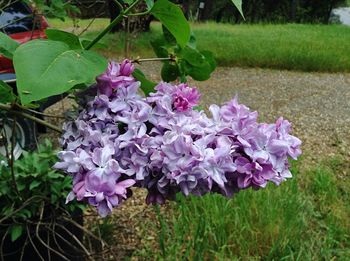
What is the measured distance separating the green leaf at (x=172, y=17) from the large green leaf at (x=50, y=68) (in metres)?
0.10

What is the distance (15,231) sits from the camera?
195 centimetres

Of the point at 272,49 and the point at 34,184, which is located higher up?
the point at 34,184

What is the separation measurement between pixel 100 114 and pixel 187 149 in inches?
5.3

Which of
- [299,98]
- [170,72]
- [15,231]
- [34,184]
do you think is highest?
[170,72]

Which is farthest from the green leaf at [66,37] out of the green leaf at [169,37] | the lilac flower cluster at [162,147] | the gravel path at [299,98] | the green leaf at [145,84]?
the gravel path at [299,98]

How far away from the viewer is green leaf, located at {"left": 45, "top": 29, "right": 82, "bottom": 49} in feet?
2.26

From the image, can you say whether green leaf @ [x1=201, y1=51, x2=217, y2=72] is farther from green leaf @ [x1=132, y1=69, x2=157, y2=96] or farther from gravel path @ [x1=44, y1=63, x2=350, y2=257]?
gravel path @ [x1=44, y1=63, x2=350, y2=257]

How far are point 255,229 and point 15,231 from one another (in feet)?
3.27

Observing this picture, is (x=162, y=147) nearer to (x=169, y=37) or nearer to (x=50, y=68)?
(x=50, y=68)

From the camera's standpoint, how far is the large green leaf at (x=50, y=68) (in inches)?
21.2

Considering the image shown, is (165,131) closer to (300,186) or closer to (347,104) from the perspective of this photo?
(300,186)

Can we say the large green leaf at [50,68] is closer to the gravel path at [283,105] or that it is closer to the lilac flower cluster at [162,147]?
the lilac flower cluster at [162,147]

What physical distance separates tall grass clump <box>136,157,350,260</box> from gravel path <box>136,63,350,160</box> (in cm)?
125

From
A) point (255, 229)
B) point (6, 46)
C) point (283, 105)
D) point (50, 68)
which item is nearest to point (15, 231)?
point (255, 229)
